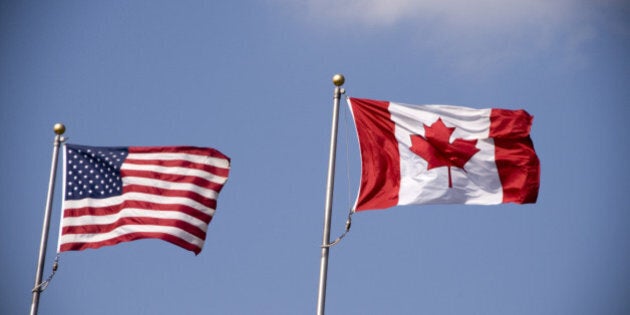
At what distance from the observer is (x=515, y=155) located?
88.1ft

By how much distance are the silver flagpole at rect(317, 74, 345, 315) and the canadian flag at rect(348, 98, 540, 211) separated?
631 millimetres

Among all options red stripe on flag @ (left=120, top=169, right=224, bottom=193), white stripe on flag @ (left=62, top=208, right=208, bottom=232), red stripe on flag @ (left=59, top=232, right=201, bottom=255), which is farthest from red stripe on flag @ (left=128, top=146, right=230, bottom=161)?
red stripe on flag @ (left=59, top=232, right=201, bottom=255)

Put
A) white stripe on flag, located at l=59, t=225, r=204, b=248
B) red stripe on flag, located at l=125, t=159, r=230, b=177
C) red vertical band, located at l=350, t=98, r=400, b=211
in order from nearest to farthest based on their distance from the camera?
red vertical band, located at l=350, t=98, r=400, b=211
white stripe on flag, located at l=59, t=225, r=204, b=248
red stripe on flag, located at l=125, t=159, r=230, b=177

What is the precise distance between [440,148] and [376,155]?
1.74 meters

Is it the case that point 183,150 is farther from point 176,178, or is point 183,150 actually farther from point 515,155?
point 515,155

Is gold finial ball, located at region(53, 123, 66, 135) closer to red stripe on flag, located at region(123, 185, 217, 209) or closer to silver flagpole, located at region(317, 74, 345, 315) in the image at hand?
red stripe on flag, located at region(123, 185, 217, 209)

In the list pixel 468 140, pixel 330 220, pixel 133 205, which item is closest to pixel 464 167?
pixel 468 140

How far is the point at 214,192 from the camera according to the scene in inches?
1054

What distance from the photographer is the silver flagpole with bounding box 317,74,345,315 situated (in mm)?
23375

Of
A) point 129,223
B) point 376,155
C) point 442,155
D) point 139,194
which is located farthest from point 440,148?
point 129,223

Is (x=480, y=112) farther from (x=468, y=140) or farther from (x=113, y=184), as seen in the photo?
(x=113, y=184)

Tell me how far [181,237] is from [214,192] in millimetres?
1623

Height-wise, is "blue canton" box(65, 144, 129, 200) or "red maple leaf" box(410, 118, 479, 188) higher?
"red maple leaf" box(410, 118, 479, 188)

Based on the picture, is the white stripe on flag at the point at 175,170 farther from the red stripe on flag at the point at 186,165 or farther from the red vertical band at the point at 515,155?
the red vertical band at the point at 515,155
